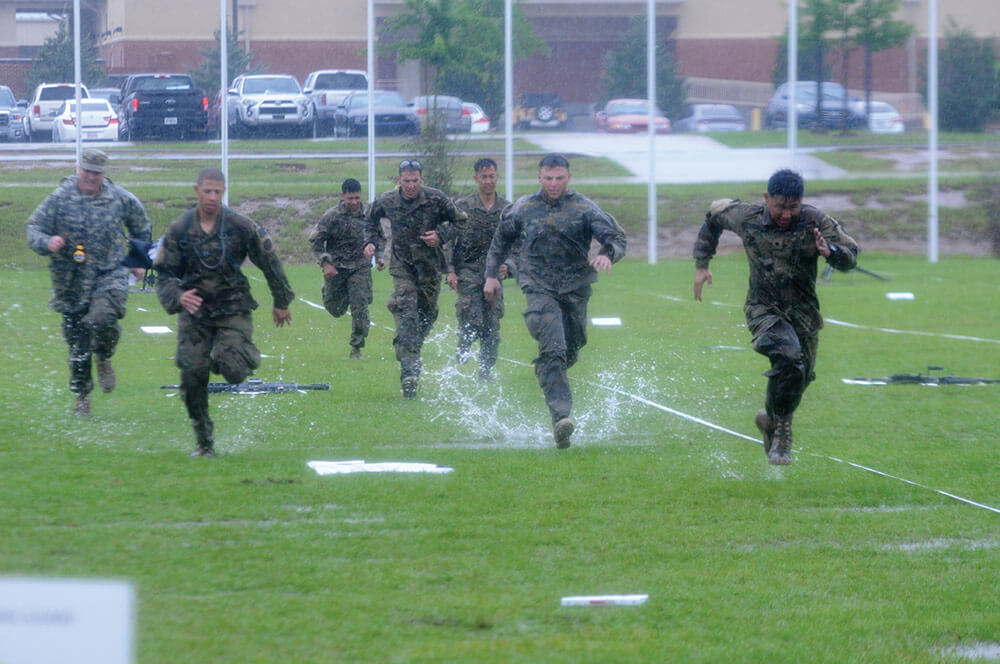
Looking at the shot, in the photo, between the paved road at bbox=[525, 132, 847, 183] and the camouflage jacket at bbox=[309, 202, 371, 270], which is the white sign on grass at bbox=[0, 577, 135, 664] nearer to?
the camouflage jacket at bbox=[309, 202, 371, 270]

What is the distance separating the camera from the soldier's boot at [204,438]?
9.27m

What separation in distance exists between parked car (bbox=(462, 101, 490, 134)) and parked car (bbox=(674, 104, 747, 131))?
434 centimetres

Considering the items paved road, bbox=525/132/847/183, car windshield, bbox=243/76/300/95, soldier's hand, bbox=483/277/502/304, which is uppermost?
car windshield, bbox=243/76/300/95

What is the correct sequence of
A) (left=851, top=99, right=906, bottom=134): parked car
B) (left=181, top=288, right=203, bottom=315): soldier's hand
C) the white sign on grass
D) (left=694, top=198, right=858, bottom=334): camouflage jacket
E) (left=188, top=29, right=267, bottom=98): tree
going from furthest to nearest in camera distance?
1. (left=851, top=99, right=906, bottom=134): parked car
2. (left=188, top=29, right=267, bottom=98): tree
3. (left=181, top=288, right=203, bottom=315): soldier's hand
4. (left=694, top=198, right=858, bottom=334): camouflage jacket
5. the white sign on grass

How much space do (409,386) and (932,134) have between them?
72.9 ft

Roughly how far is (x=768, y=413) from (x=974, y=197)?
25432 millimetres

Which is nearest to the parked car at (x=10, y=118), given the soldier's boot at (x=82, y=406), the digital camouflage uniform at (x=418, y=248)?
the digital camouflage uniform at (x=418, y=248)

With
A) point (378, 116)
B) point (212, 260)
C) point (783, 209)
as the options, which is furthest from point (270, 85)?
point (783, 209)

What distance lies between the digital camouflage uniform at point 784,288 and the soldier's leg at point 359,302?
7.23m

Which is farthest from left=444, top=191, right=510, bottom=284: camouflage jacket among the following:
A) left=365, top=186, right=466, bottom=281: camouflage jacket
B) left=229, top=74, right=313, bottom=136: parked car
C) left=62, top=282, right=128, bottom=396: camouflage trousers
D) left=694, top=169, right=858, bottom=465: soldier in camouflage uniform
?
left=229, top=74, right=313, bottom=136: parked car

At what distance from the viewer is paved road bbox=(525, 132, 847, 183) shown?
31172mm

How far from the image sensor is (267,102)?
3031 cm

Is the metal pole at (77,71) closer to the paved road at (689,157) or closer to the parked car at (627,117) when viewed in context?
the paved road at (689,157)

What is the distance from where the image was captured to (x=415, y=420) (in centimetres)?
1116
